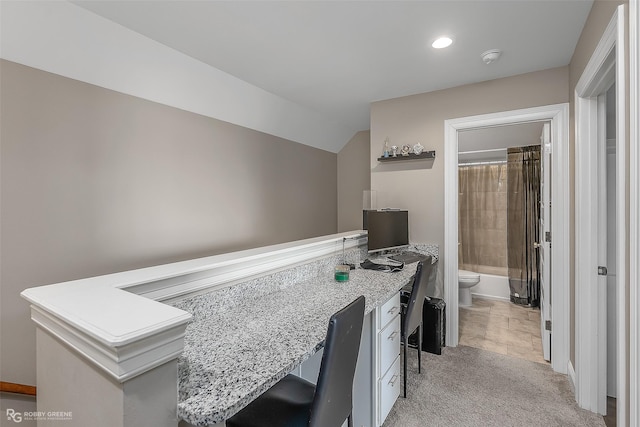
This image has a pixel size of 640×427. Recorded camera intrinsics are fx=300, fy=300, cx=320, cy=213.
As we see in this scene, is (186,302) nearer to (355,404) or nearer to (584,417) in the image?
(355,404)

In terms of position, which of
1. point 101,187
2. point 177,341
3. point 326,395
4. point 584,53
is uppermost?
point 584,53

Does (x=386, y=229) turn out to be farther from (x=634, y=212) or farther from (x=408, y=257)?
(x=634, y=212)

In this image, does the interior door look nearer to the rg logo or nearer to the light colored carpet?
the light colored carpet

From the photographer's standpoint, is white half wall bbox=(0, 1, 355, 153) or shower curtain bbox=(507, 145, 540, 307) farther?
shower curtain bbox=(507, 145, 540, 307)

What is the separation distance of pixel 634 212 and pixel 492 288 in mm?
3725

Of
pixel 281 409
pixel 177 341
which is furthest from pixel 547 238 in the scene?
pixel 177 341

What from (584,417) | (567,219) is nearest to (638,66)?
(567,219)

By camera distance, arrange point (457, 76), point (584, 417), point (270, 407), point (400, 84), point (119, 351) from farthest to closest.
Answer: point (400, 84) → point (457, 76) → point (584, 417) → point (270, 407) → point (119, 351)

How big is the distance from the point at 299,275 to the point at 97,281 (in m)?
1.13

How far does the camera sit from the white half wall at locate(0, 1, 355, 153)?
1.61 m

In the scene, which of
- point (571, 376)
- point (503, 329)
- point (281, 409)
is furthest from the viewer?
point (503, 329)

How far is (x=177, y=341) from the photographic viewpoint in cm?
77

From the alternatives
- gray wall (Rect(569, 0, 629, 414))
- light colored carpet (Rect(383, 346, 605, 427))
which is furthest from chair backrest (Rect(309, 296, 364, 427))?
gray wall (Rect(569, 0, 629, 414))

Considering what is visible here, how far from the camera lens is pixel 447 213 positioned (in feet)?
9.61
